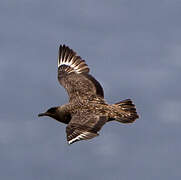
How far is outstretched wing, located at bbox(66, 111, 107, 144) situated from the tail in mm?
600

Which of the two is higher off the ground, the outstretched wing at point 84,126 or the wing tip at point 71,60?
the wing tip at point 71,60

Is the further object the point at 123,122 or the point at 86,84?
the point at 86,84

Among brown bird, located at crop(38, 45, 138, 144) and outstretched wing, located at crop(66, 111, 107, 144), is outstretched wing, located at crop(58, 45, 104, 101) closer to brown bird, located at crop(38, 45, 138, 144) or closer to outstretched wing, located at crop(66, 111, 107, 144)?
brown bird, located at crop(38, 45, 138, 144)

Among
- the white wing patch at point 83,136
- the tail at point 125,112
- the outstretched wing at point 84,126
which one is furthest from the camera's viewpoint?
the tail at point 125,112

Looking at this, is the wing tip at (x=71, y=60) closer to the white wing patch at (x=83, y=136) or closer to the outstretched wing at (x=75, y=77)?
the outstretched wing at (x=75, y=77)

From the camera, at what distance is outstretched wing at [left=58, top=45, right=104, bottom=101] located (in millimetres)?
19328

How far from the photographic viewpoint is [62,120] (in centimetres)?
1828

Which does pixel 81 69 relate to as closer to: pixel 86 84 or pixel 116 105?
pixel 86 84

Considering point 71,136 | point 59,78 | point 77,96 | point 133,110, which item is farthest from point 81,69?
point 71,136

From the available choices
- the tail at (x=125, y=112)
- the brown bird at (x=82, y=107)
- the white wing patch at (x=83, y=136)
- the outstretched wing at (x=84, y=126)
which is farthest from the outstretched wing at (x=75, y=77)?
the white wing patch at (x=83, y=136)

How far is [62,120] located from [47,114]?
804 mm

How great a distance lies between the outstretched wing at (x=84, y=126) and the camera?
15743 mm

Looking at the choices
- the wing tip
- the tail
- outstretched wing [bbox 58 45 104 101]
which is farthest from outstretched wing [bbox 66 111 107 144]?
the wing tip

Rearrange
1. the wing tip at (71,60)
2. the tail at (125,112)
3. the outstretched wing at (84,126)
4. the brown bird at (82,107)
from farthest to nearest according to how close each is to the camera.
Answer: the wing tip at (71,60), the tail at (125,112), the brown bird at (82,107), the outstretched wing at (84,126)
